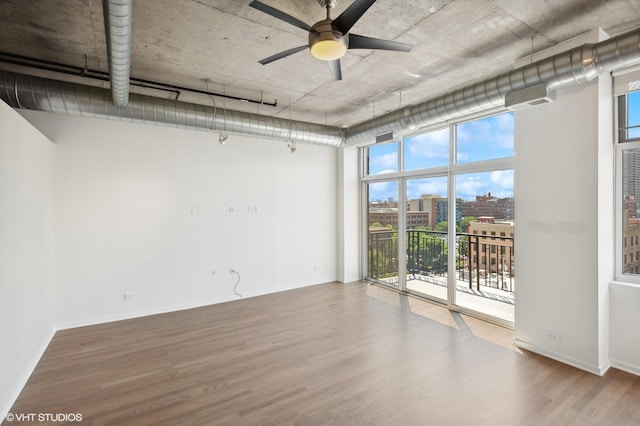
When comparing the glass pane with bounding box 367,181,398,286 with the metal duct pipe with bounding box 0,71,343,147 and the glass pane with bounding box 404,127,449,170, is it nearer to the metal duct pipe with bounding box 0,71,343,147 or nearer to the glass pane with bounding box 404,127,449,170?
the glass pane with bounding box 404,127,449,170

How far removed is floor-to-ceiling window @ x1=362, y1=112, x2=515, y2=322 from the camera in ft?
13.7

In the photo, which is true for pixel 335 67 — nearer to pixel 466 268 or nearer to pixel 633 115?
pixel 633 115

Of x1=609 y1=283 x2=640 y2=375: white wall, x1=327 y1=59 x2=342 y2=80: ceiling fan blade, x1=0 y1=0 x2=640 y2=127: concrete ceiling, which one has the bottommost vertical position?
x1=609 y1=283 x2=640 y2=375: white wall

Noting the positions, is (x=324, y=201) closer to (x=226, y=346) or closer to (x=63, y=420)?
(x=226, y=346)

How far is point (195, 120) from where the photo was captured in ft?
12.7

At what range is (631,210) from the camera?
300 centimetres

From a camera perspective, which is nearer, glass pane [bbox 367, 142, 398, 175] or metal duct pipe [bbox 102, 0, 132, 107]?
metal duct pipe [bbox 102, 0, 132, 107]

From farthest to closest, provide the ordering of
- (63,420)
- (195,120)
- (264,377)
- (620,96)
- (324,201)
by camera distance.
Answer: (324,201), (195,120), (620,96), (264,377), (63,420)

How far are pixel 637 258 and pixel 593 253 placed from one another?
557 millimetres

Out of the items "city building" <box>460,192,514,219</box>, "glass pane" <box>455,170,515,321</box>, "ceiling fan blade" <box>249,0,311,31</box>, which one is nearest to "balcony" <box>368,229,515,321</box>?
"glass pane" <box>455,170,515,321</box>

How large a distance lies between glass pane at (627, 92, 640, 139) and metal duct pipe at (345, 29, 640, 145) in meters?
0.86

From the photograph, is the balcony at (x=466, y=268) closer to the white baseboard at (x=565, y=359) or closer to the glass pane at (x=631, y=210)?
the white baseboard at (x=565, y=359)

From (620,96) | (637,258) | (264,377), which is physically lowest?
(264,377)

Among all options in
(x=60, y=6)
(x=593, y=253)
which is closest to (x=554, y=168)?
A: (x=593, y=253)
